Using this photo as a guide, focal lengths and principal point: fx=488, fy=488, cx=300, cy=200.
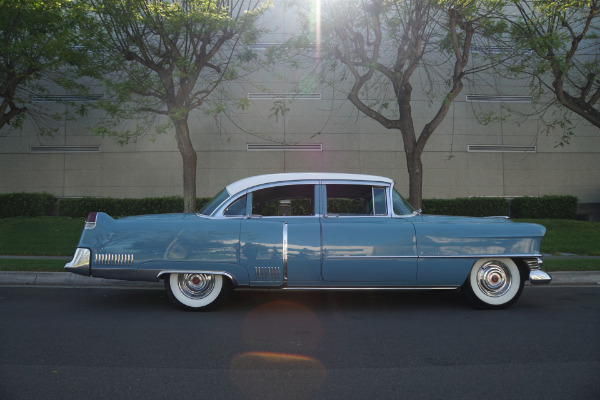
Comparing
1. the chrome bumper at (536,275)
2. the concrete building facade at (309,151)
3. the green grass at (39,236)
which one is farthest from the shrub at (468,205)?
the green grass at (39,236)

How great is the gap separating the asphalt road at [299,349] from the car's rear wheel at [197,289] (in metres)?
0.14

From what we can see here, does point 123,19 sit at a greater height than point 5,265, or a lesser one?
greater

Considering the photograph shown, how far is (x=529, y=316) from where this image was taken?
5934 mm

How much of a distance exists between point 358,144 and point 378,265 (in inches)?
490

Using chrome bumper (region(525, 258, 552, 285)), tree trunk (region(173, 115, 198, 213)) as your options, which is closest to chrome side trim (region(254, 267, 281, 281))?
chrome bumper (region(525, 258, 552, 285))

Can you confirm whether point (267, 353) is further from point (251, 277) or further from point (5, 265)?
point (5, 265)

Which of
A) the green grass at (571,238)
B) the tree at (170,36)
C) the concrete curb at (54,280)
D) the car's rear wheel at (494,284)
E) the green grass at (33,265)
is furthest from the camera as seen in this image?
the green grass at (571,238)

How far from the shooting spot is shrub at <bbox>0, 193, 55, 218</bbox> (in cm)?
1680

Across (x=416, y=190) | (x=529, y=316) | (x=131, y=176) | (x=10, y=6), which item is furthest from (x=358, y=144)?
(x=529, y=316)

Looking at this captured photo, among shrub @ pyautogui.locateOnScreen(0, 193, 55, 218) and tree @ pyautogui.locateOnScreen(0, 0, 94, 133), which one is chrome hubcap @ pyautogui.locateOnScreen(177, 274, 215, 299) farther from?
shrub @ pyautogui.locateOnScreen(0, 193, 55, 218)

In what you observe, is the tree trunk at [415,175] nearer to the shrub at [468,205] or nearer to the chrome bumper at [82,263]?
the shrub at [468,205]

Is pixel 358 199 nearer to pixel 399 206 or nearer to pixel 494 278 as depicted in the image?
pixel 399 206

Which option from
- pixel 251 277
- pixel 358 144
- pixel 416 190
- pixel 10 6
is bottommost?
pixel 251 277

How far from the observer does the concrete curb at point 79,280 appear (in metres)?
8.27
